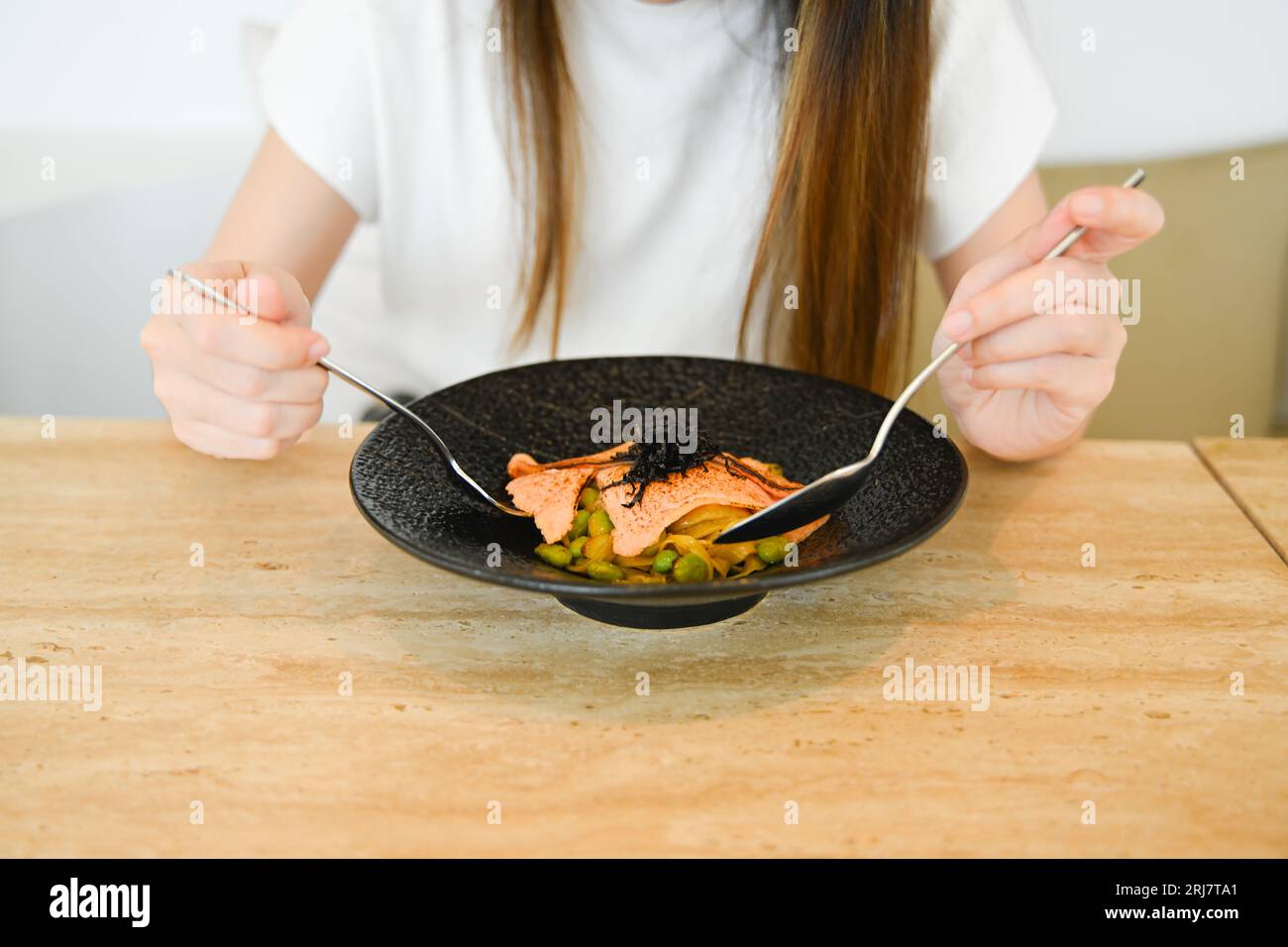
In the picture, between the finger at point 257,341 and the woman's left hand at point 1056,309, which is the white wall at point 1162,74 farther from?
the finger at point 257,341

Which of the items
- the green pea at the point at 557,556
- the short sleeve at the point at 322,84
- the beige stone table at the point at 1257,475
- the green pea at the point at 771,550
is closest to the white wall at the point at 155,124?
the short sleeve at the point at 322,84

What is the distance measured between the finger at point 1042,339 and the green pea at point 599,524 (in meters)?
0.45

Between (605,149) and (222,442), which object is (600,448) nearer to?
(222,442)

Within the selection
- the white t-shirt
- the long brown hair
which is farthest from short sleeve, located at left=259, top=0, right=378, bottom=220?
the long brown hair

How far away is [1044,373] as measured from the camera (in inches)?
46.8

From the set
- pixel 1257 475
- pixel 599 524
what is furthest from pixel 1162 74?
pixel 599 524

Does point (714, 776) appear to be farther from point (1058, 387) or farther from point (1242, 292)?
point (1242, 292)

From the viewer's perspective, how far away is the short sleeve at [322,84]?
6.05ft

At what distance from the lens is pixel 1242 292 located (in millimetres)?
2674

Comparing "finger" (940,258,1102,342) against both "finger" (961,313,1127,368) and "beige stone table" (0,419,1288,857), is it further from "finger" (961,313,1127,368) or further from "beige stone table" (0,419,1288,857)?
"beige stone table" (0,419,1288,857)

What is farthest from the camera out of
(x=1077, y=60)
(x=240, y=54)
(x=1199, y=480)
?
(x=240, y=54)

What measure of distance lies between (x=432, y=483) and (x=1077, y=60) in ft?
7.37

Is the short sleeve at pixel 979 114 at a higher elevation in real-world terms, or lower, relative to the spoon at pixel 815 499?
higher
